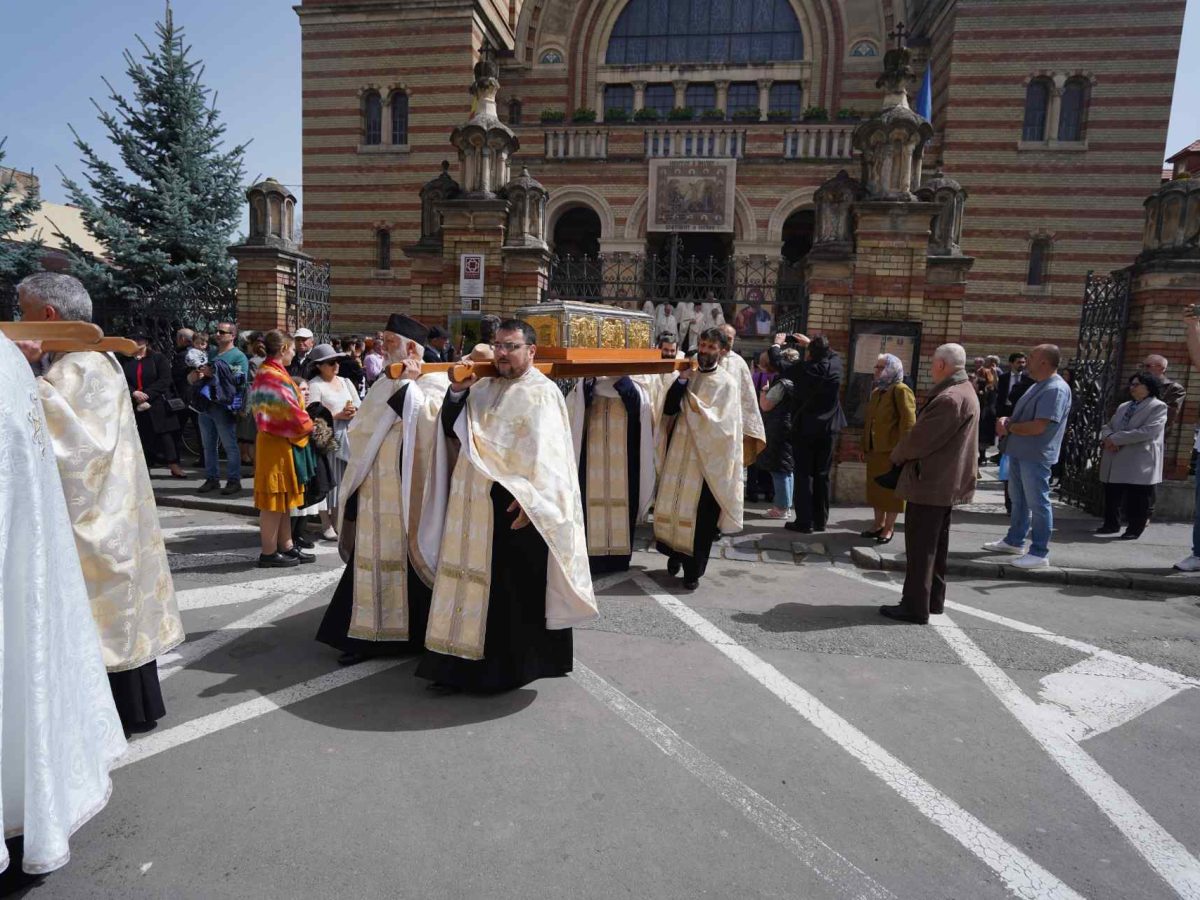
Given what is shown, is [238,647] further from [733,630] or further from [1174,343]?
[1174,343]

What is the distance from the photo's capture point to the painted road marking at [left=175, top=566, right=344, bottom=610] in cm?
547

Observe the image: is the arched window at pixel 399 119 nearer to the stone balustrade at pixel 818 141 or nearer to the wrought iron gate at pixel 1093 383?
the stone balustrade at pixel 818 141

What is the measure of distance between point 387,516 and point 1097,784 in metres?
3.82

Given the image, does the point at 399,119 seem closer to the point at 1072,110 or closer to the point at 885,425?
the point at 1072,110

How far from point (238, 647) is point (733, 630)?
324 centimetres

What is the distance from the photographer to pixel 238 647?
4.66 m

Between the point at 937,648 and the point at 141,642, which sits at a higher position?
the point at 141,642

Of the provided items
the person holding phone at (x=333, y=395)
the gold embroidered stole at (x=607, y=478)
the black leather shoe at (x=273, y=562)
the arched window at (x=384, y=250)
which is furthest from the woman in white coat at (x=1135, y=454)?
the arched window at (x=384, y=250)

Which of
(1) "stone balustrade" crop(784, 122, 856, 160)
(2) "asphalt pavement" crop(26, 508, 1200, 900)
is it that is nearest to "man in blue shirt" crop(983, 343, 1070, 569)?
(2) "asphalt pavement" crop(26, 508, 1200, 900)

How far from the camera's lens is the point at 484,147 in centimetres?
1058

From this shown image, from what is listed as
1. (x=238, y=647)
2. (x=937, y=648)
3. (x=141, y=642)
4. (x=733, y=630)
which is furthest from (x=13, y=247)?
(x=937, y=648)

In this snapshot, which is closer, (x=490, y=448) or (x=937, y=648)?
(x=490, y=448)

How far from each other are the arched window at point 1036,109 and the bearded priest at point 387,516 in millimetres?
21054

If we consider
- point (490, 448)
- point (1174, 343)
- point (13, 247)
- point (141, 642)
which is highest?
point (13, 247)
